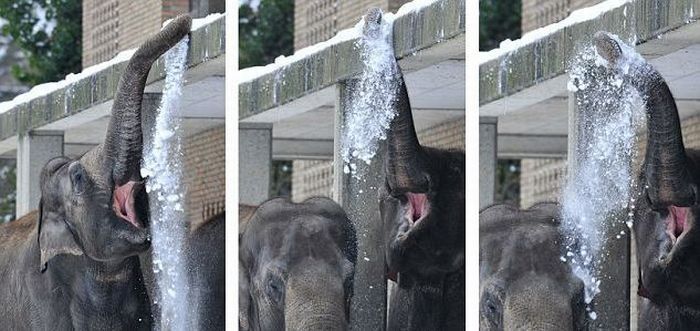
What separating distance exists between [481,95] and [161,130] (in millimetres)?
1988

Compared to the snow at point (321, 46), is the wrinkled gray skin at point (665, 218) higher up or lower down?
lower down

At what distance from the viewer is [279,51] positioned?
40.9 ft

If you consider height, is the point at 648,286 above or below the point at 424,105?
below

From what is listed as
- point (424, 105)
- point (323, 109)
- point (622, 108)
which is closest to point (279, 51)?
point (323, 109)

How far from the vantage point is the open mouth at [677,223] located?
10445 millimetres

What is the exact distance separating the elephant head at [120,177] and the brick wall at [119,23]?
217 millimetres

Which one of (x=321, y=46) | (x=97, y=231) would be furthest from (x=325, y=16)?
(x=97, y=231)

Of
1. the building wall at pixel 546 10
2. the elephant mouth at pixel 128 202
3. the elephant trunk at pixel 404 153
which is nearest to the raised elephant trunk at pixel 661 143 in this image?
the building wall at pixel 546 10

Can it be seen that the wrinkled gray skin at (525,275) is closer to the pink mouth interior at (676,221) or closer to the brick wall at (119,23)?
the pink mouth interior at (676,221)

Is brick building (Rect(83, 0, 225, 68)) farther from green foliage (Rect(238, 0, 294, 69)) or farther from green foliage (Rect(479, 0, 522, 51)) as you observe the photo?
green foliage (Rect(479, 0, 522, 51))

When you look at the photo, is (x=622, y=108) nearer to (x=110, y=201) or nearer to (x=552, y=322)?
(x=552, y=322)

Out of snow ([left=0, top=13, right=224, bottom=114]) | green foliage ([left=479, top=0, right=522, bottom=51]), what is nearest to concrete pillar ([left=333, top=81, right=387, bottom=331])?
snow ([left=0, top=13, right=224, bottom=114])

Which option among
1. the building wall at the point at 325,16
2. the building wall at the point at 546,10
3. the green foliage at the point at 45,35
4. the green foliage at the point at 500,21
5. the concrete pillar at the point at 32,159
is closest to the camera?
the building wall at the point at 546,10

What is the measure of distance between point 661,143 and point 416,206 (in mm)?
1485
